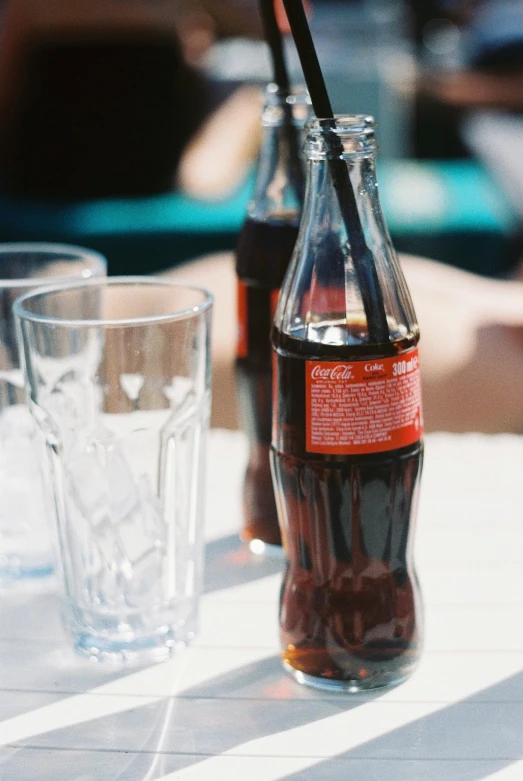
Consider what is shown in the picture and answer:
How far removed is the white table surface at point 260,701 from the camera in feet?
1.65

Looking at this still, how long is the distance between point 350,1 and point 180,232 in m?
4.93

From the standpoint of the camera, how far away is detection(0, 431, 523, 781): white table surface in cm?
50

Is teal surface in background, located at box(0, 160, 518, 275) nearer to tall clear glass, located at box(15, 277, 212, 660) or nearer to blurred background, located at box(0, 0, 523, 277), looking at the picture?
blurred background, located at box(0, 0, 523, 277)

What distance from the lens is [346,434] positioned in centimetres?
54

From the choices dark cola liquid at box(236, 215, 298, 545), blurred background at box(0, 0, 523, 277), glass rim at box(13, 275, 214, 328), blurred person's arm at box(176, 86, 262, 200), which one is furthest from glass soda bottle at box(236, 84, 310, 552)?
blurred person's arm at box(176, 86, 262, 200)

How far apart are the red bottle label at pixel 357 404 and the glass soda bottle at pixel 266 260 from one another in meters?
0.19

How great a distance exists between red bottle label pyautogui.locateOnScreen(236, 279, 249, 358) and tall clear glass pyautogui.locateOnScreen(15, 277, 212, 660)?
0.12 meters

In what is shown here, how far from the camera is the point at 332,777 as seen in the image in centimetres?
49

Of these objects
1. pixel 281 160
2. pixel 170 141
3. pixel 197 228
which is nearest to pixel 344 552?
pixel 281 160

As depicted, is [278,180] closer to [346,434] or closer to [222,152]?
[346,434]

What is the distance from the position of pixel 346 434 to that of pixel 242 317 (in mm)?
229

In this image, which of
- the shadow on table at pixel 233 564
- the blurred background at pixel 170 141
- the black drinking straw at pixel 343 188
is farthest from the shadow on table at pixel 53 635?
the blurred background at pixel 170 141

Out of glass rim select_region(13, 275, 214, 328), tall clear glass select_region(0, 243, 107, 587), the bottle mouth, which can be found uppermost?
the bottle mouth

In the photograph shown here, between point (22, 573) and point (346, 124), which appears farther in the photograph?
point (22, 573)
